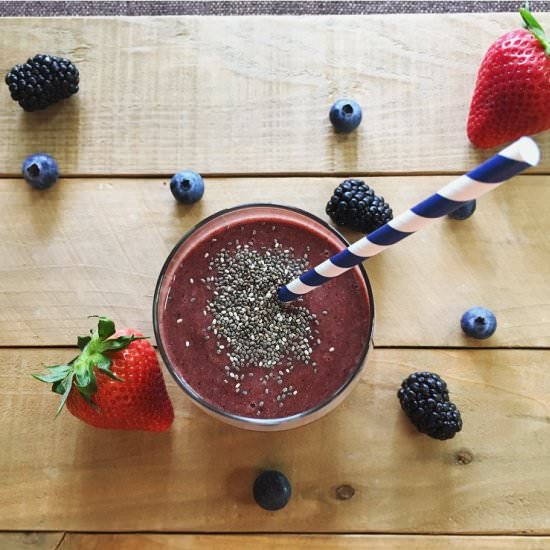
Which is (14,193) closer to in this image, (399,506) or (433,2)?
(399,506)

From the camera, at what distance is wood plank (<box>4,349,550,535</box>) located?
159 centimetres

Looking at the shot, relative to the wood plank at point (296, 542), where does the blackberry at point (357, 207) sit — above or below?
above

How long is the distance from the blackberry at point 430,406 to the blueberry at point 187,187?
625 mm

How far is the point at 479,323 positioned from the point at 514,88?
52 centimetres

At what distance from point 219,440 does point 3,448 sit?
479mm

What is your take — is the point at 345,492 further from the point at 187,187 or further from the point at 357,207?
the point at 187,187

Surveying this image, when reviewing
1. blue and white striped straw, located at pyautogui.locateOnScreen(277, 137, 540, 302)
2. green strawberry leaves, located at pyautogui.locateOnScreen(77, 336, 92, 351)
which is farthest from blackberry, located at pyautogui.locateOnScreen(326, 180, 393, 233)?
green strawberry leaves, located at pyautogui.locateOnScreen(77, 336, 92, 351)

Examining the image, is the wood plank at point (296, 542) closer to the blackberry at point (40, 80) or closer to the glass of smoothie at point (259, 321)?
the glass of smoothie at point (259, 321)

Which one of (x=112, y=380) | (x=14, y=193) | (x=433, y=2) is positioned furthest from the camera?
(x=433, y=2)

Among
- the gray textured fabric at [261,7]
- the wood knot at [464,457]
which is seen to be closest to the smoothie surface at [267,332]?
the wood knot at [464,457]

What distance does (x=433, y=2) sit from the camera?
2223 mm

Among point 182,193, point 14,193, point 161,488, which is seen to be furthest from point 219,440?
point 14,193

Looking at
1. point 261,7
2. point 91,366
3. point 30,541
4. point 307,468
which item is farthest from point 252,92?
point 30,541

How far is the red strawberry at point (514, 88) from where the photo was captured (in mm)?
1558
